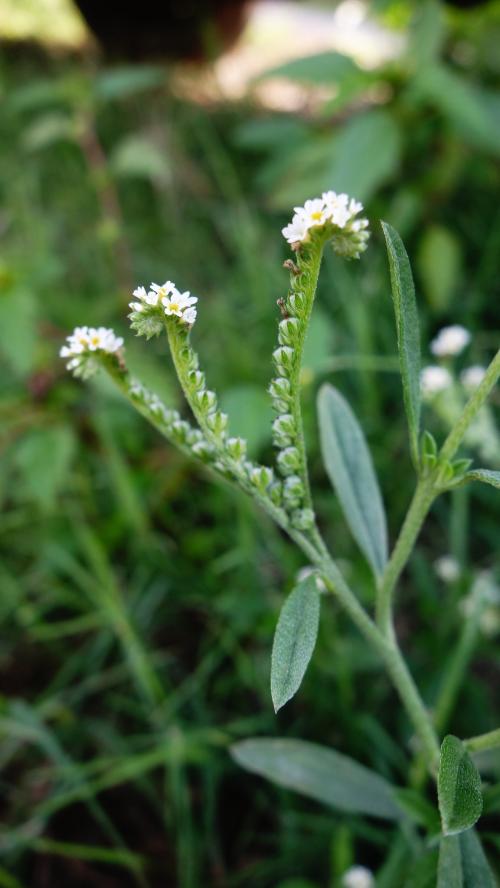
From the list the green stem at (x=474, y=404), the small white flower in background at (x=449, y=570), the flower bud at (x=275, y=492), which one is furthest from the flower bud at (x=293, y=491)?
the small white flower in background at (x=449, y=570)

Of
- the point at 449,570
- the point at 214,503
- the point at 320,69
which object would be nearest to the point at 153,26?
the point at 320,69

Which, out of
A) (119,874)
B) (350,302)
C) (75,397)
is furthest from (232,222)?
(119,874)

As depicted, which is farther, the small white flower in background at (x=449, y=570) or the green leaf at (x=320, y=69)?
the green leaf at (x=320, y=69)

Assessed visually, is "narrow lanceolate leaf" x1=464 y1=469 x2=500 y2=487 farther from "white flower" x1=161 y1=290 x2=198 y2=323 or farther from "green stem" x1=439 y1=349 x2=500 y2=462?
"white flower" x1=161 y1=290 x2=198 y2=323

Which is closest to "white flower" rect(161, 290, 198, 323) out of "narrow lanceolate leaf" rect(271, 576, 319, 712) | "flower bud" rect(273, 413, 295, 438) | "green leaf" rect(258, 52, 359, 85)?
"flower bud" rect(273, 413, 295, 438)

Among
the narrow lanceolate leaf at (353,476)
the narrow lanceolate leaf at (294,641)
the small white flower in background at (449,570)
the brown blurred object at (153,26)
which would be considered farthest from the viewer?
the brown blurred object at (153,26)

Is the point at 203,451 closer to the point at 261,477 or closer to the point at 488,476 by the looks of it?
the point at 261,477

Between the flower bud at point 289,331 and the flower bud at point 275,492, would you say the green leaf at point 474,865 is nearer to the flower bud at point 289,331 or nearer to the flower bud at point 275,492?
the flower bud at point 275,492
